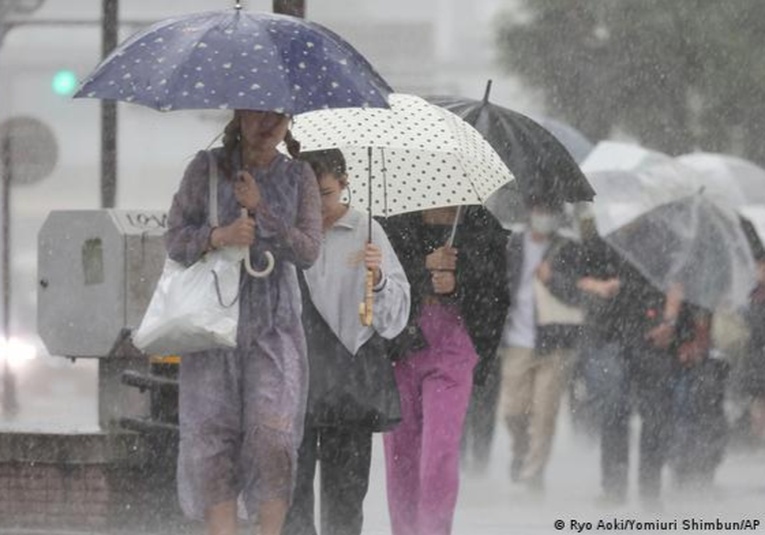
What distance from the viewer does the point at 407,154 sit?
10.3 metres

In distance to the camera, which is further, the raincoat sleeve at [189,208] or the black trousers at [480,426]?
the black trousers at [480,426]

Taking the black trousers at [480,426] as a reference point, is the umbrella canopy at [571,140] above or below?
above

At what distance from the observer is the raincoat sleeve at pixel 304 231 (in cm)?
823

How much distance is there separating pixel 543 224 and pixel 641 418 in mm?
1673

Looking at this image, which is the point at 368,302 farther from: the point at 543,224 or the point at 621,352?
the point at 543,224


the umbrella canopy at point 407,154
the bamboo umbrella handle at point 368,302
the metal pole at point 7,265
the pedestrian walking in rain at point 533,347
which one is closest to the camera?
the bamboo umbrella handle at point 368,302

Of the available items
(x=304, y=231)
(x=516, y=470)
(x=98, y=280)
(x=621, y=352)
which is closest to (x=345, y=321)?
(x=304, y=231)

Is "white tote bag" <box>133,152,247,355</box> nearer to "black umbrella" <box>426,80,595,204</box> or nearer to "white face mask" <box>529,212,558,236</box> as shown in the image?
"black umbrella" <box>426,80,595,204</box>

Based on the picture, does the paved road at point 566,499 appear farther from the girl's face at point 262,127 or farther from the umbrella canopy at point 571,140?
the girl's face at point 262,127

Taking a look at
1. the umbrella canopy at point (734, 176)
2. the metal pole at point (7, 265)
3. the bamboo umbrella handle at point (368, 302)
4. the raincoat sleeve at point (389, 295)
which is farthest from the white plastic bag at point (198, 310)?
the metal pole at point (7, 265)

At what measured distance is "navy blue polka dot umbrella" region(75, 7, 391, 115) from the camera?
26.3 ft

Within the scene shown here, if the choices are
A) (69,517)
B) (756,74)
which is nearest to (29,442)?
(69,517)

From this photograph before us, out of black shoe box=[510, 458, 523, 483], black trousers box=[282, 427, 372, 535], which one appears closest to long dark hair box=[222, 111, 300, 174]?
black trousers box=[282, 427, 372, 535]

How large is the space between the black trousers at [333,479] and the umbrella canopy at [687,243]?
5.92 m
